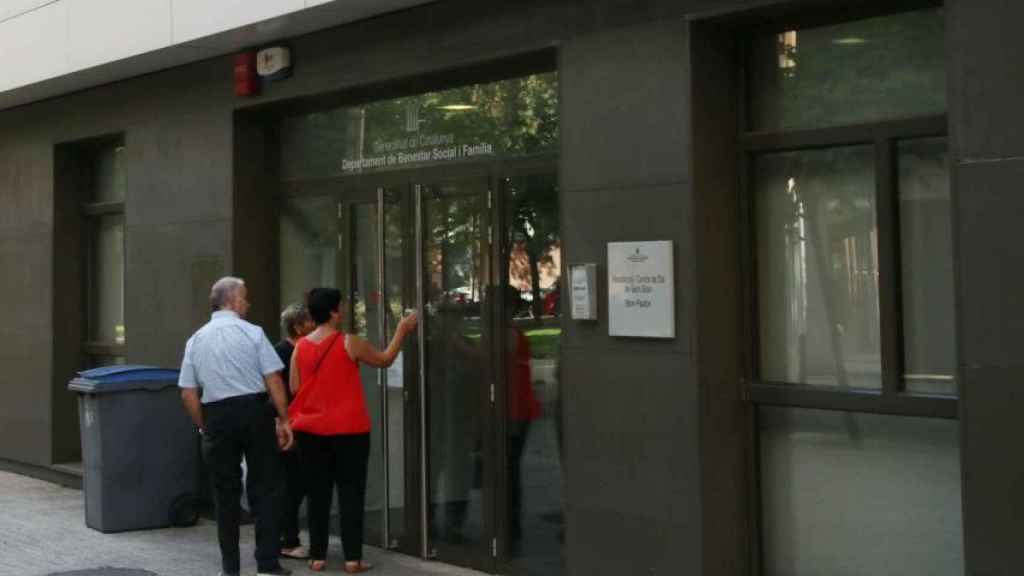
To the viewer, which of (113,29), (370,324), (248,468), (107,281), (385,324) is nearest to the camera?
(248,468)

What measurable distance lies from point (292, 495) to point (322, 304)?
141 cm

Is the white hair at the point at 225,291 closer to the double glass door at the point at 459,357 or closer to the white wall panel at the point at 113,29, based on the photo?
the double glass door at the point at 459,357

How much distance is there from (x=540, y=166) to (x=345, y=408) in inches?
74.6

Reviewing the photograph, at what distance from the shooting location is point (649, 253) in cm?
745

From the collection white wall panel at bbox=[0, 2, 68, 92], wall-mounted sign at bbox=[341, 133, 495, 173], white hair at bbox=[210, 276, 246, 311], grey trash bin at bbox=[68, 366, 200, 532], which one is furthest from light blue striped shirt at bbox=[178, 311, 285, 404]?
white wall panel at bbox=[0, 2, 68, 92]

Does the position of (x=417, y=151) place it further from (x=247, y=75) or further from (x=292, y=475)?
(x=292, y=475)

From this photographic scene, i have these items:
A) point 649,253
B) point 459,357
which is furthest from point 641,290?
point 459,357

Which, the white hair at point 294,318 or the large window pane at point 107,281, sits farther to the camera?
the large window pane at point 107,281

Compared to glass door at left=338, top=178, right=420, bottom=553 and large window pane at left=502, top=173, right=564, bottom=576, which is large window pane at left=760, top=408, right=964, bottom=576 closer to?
large window pane at left=502, top=173, right=564, bottom=576

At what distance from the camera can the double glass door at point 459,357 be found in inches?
337

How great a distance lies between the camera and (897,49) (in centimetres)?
678

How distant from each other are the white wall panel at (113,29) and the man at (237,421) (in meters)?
3.07

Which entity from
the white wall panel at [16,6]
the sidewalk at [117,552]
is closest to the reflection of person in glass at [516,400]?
the sidewalk at [117,552]

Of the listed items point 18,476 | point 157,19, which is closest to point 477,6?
point 157,19
